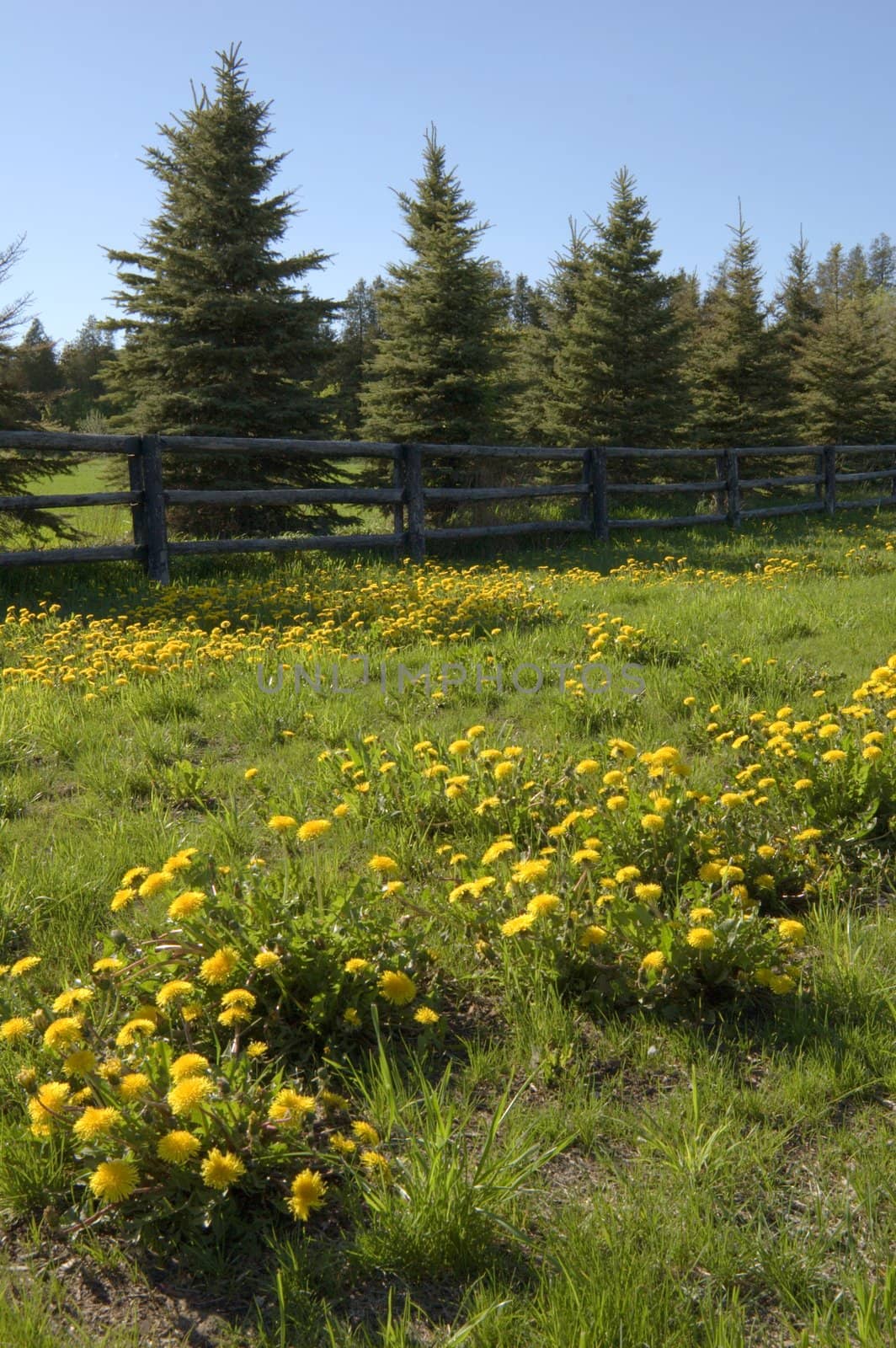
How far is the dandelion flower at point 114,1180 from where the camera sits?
1600 millimetres

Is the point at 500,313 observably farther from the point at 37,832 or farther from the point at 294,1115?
the point at 294,1115

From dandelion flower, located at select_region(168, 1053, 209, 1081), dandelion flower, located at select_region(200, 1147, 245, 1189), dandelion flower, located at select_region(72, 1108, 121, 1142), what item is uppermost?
dandelion flower, located at select_region(168, 1053, 209, 1081)

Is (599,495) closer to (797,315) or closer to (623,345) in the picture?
(623,345)

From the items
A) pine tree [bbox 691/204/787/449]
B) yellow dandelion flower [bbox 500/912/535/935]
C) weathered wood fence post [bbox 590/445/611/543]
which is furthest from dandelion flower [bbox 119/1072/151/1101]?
pine tree [bbox 691/204/787/449]

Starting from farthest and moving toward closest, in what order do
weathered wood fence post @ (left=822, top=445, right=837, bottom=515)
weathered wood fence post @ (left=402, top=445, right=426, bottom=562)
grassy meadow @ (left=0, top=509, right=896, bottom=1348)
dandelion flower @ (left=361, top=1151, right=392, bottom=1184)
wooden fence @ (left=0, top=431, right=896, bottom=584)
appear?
weathered wood fence post @ (left=822, top=445, right=837, bottom=515) → weathered wood fence post @ (left=402, top=445, right=426, bottom=562) → wooden fence @ (left=0, top=431, right=896, bottom=584) → dandelion flower @ (left=361, top=1151, right=392, bottom=1184) → grassy meadow @ (left=0, top=509, right=896, bottom=1348)

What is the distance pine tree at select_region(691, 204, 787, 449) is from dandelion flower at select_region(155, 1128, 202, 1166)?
20.6m

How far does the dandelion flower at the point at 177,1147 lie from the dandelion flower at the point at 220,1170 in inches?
1.6

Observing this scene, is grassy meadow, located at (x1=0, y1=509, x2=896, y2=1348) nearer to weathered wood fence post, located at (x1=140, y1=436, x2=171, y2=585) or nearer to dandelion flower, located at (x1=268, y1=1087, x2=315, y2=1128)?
dandelion flower, located at (x1=268, y1=1087, x2=315, y2=1128)

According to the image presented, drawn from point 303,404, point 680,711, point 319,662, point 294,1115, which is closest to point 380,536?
point 303,404

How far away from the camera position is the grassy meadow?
5.24ft

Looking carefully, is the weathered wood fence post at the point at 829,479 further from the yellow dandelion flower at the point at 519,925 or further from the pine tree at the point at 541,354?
the yellow dandelion flower at the point at 519,925

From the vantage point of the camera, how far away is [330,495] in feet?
33.6

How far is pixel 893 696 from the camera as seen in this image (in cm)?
400

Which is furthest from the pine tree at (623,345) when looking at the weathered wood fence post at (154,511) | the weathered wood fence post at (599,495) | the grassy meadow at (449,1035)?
the grassy meadow at (449,1035)
